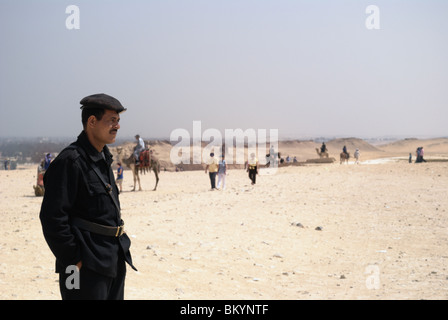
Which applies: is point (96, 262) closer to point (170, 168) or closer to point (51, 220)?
point (51, 220)

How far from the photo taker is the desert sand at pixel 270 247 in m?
6.58

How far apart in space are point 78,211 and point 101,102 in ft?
2.47

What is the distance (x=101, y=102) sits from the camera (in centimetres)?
322

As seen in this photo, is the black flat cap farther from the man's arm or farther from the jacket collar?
the man's arm

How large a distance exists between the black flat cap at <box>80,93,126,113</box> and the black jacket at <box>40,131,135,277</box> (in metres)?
0.21

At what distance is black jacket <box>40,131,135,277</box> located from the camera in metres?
2.99

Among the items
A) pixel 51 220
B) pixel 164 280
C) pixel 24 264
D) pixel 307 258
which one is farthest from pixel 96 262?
pixel 307 258

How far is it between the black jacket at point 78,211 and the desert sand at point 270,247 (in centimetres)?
314
